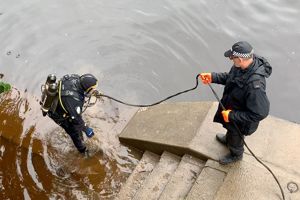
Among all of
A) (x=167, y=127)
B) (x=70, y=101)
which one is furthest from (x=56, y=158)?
(x=167, y=127)

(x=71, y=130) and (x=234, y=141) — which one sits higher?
(x=71, y=130)

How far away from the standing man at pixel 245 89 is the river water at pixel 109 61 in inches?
94.3

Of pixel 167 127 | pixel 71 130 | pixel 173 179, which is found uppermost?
pixel 71 130

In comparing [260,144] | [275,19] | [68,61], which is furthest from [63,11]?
[260,144]

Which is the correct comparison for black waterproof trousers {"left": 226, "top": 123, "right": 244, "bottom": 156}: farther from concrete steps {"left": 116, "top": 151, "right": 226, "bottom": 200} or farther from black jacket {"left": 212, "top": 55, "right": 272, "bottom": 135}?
concrete steps {"left": 116, "top": 151, "right": 226, "bottom": 200}

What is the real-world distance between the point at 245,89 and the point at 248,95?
92 mm

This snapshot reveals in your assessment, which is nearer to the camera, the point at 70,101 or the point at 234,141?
the point at 234,141

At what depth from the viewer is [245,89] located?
16.2ft

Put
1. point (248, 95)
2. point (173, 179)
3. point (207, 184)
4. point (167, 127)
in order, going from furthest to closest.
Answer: point (167, 127), point (173, 179), point (207, 184), point (248, 95)

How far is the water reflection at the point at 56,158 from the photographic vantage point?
21.4 ft

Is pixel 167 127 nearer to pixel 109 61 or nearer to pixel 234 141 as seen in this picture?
pixel 234 141

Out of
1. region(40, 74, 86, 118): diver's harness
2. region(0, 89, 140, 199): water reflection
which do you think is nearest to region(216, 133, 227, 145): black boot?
region(0, 89, 140, 199): water reflection

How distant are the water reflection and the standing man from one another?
94.1 inches

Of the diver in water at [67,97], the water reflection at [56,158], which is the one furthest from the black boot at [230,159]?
the diver in water at [67,97]
